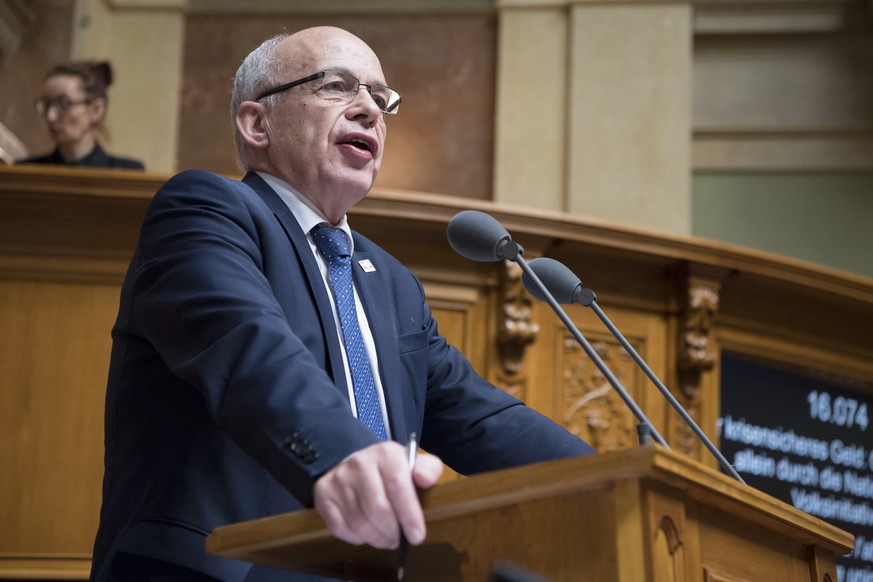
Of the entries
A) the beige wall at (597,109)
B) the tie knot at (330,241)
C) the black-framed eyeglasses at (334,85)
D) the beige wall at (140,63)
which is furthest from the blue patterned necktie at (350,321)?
the beige wall at (140,63)

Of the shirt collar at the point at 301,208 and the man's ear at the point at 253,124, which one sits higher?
the man's ear at the point at 253,124

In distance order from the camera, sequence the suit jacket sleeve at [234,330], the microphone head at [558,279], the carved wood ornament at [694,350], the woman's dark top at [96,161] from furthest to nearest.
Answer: the woman's dark top at [96,161]
the carved wood ornament at [694,350]
the microphone head at [558,279]
the suit jacket sleeve at [234,330]

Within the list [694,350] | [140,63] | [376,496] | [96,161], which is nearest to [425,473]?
[376,496]

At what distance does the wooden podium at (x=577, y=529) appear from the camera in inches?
54.7

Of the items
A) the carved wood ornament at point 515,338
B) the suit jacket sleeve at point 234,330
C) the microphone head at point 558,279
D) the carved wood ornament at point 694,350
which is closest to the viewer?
the suit jacket sleeve at point 234,330

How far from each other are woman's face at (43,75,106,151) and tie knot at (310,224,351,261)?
130 inches

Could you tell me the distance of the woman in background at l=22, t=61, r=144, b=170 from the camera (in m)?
5.23

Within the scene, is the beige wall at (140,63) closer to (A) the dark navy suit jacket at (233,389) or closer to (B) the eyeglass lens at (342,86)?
(B) the eyeglass lens at (342,86)

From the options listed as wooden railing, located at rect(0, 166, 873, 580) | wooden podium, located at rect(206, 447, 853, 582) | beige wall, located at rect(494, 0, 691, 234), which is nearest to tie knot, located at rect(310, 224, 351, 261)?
wooden podium, located at rect(206, 447, 853, 582)

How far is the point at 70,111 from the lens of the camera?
5.24 metres

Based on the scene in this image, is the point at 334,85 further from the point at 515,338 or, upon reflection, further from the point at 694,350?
the point at 694,350

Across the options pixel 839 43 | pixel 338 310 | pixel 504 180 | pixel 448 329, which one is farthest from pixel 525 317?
pixel 839 43

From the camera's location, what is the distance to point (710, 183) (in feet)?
27.4

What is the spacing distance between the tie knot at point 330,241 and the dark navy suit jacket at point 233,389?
0.05 meters
